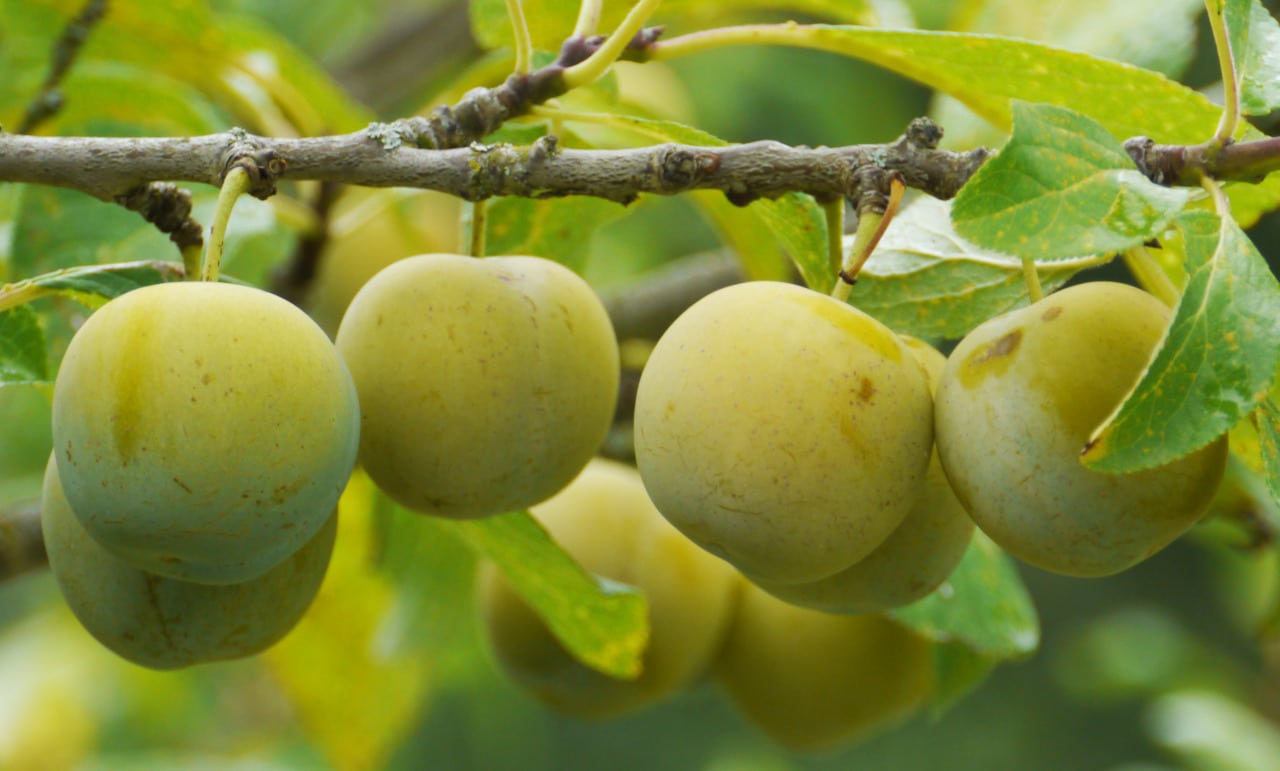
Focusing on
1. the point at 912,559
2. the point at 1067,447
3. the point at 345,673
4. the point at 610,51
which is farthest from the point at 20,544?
the point at 1067,447

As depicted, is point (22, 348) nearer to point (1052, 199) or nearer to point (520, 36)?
point (520, 36)

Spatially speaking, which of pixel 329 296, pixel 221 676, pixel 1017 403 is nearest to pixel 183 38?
pixel 329 296

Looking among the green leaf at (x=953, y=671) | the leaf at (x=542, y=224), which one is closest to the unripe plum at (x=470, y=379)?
the leaf at (x=542, y=224)

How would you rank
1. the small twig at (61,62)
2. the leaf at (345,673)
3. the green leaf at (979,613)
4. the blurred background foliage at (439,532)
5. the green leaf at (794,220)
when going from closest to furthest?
the green leaf at (794,220), the green leaf at (979,613), the small twig at (61,62), the blurred background foliage at (439,532), the leaf at (345,673)

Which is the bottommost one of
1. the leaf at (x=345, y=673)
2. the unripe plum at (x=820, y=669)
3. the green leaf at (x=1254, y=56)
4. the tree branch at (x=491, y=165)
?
the leaf at (x=345, y=673)

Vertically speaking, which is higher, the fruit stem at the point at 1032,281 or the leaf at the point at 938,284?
the fruit stem at the point at 1032,281

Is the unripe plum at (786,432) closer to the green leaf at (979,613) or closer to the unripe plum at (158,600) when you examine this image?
the unripe plum at (158,600)

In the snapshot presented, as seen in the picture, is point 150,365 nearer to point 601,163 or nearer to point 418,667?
point 601,163

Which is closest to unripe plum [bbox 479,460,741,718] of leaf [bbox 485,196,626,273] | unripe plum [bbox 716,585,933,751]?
unripe plum [bbox 716,585,933,751]
